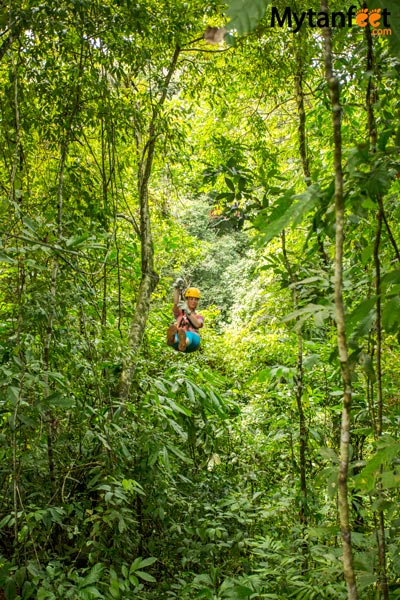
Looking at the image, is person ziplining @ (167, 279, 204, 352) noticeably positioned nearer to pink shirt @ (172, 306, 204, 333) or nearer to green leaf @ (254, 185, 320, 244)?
pink shirt @ (172, 306, 204, 333)

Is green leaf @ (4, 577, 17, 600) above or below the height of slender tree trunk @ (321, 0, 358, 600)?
below

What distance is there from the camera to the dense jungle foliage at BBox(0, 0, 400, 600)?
1135 mm

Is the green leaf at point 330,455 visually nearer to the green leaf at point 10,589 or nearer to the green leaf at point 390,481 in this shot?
the green leaf at point 390,481

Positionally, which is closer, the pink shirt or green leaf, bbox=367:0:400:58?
green leaf, bbox=367:0:400:58

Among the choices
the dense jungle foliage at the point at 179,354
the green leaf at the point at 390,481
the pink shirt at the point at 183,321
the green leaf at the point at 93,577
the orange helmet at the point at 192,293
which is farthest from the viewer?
the orange helmet at the point at 192,293

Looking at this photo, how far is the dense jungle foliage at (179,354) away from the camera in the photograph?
1135 mm

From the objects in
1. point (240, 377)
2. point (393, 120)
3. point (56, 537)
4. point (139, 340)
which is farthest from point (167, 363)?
point (393, 120)

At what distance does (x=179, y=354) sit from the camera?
4.68m

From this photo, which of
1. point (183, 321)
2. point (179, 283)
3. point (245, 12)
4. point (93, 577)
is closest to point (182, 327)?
point (183, 321)

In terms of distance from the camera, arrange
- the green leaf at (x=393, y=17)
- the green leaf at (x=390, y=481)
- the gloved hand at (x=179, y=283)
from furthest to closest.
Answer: the gloved hand at (x=179, y=283)
the green leaf at (x=390, y=481)
the green leaf at (x=393, y=17)

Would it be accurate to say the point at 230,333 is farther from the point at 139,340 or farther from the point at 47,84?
the point at 47,84

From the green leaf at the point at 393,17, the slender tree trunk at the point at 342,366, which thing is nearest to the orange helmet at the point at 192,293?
the slender tree trunk at the point at 342,366

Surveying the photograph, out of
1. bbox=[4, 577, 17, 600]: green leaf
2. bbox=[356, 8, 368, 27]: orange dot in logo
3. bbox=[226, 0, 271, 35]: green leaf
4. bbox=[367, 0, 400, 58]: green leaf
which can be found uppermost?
bbox=[356, 8, 368, 27]: orange dot in logo

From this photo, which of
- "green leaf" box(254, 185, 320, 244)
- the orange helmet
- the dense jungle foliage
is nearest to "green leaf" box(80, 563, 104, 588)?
the dense jungle foliage
